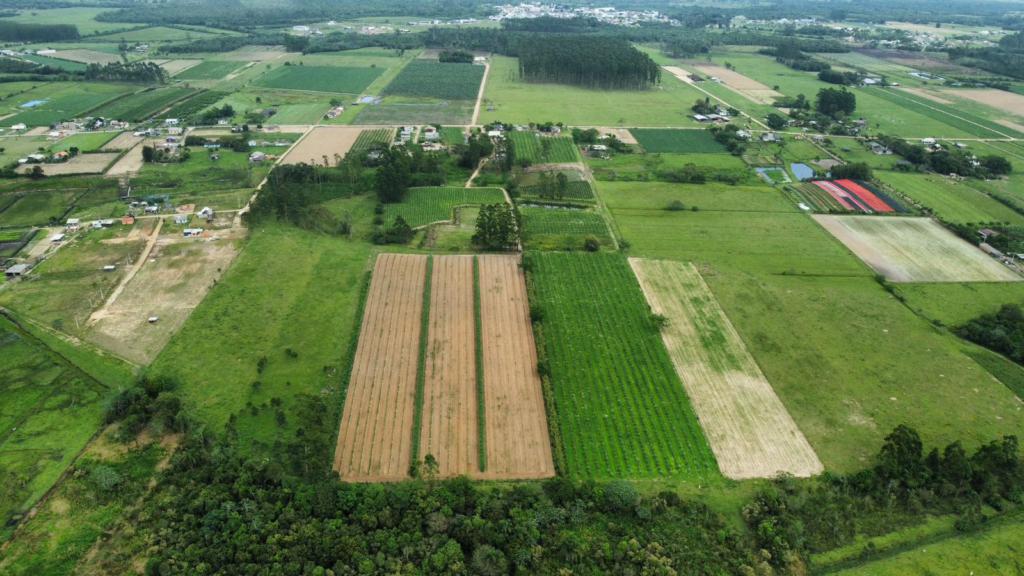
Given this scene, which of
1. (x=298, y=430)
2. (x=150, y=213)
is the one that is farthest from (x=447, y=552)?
(x=150, y=213)

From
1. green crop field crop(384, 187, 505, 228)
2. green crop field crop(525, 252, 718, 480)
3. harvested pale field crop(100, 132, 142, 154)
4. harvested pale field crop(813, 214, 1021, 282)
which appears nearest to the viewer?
green crop field crop(525, 252, 718, 480)

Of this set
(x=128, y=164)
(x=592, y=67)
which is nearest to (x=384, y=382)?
(x=128, y=164)

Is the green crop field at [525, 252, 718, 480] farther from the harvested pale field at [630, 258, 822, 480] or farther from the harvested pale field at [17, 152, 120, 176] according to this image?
the harvested pale field at [17, 152, 120, 176]

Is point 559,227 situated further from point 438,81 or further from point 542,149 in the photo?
point 438,81

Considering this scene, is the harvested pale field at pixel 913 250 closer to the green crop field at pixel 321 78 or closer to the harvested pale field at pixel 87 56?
the green crop field at pixel 321 78

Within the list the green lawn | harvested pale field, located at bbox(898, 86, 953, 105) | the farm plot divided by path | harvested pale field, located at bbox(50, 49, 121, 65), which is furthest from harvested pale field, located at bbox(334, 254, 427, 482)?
harvested pale field, located at bbox(50, 49, 121, 65)

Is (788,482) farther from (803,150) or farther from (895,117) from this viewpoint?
(895,117)

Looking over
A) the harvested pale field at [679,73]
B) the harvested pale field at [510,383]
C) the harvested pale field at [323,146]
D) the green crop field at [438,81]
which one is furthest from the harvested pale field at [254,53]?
the harvested pale field at [510,383]
